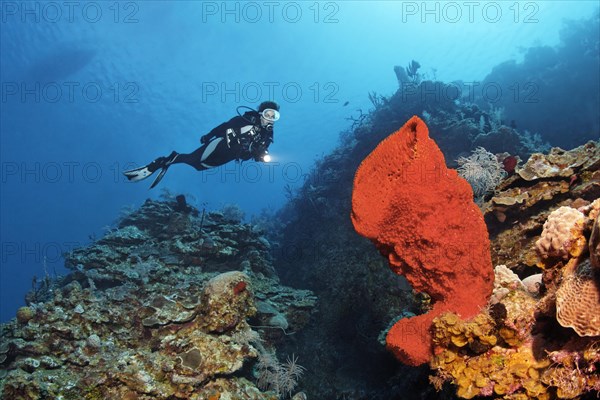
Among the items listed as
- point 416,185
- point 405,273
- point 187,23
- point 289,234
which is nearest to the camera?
point 416,185

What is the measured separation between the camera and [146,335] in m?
5.16

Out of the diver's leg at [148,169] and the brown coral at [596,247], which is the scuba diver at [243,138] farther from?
the brown coral at [596,247]

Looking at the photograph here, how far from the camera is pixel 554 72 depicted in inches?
695

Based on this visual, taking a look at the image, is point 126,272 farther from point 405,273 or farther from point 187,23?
point 187,23

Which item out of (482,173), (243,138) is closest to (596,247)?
(482,173)

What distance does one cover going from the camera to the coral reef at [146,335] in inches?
152

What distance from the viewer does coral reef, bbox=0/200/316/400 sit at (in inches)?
152

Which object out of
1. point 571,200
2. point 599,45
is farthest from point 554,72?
point 571,200

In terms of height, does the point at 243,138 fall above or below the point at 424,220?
above

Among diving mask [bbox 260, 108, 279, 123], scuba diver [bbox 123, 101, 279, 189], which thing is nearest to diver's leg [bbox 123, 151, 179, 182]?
scuba diver [bbox 123, 101, 279, 189]

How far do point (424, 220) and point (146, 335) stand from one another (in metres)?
4.81

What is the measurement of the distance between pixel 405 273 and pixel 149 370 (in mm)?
3386

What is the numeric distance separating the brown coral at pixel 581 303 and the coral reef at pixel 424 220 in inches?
29.3

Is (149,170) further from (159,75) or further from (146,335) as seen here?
(159,75)
